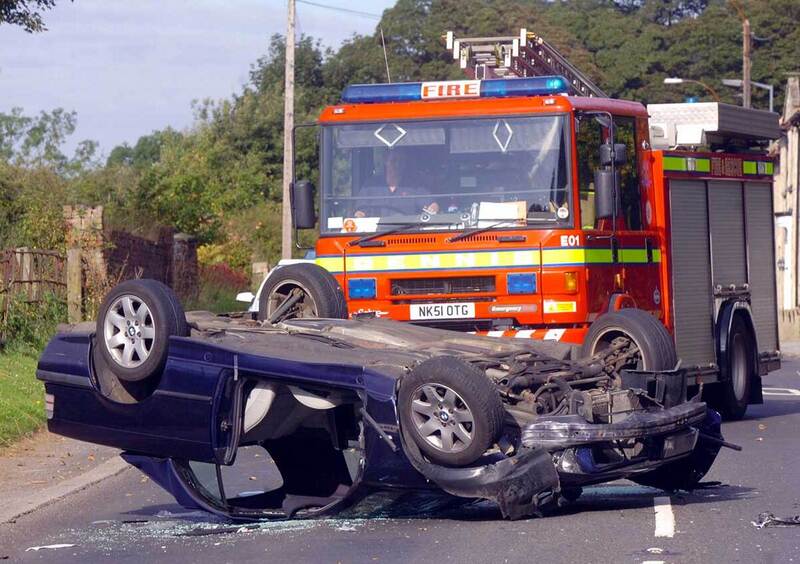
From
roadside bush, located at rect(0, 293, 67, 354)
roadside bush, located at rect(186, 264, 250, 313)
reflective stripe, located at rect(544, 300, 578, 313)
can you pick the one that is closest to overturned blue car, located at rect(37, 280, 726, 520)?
reflective stripe, located at rect(544, 300, 578, 313)

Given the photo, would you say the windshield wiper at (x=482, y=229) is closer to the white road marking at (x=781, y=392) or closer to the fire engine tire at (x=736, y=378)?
the fire engine tire at (x=736, y=378)

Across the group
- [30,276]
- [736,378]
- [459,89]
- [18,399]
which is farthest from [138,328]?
[30,276]

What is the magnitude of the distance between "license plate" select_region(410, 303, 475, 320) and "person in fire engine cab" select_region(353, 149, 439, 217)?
0.84 meters

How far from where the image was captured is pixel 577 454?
761 cm

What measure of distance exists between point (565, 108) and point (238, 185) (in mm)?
33499

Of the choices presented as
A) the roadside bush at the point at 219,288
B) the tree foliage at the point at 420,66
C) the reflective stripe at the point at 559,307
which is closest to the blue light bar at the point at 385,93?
the reflective stripe at the point at 559,307

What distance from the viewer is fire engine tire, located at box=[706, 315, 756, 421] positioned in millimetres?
14422

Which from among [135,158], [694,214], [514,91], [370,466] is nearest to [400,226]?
[514,91]

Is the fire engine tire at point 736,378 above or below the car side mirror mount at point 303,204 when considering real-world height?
below

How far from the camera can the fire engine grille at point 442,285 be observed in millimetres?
12547

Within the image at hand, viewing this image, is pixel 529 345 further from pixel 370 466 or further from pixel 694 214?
pixel 694 214

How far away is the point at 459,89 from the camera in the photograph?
1309cm

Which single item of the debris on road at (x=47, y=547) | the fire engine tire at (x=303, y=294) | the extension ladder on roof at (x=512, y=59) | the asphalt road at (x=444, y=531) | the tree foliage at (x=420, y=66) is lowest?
the debris on road at (x=47, y=547)

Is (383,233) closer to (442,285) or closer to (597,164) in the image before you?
(442,285)
